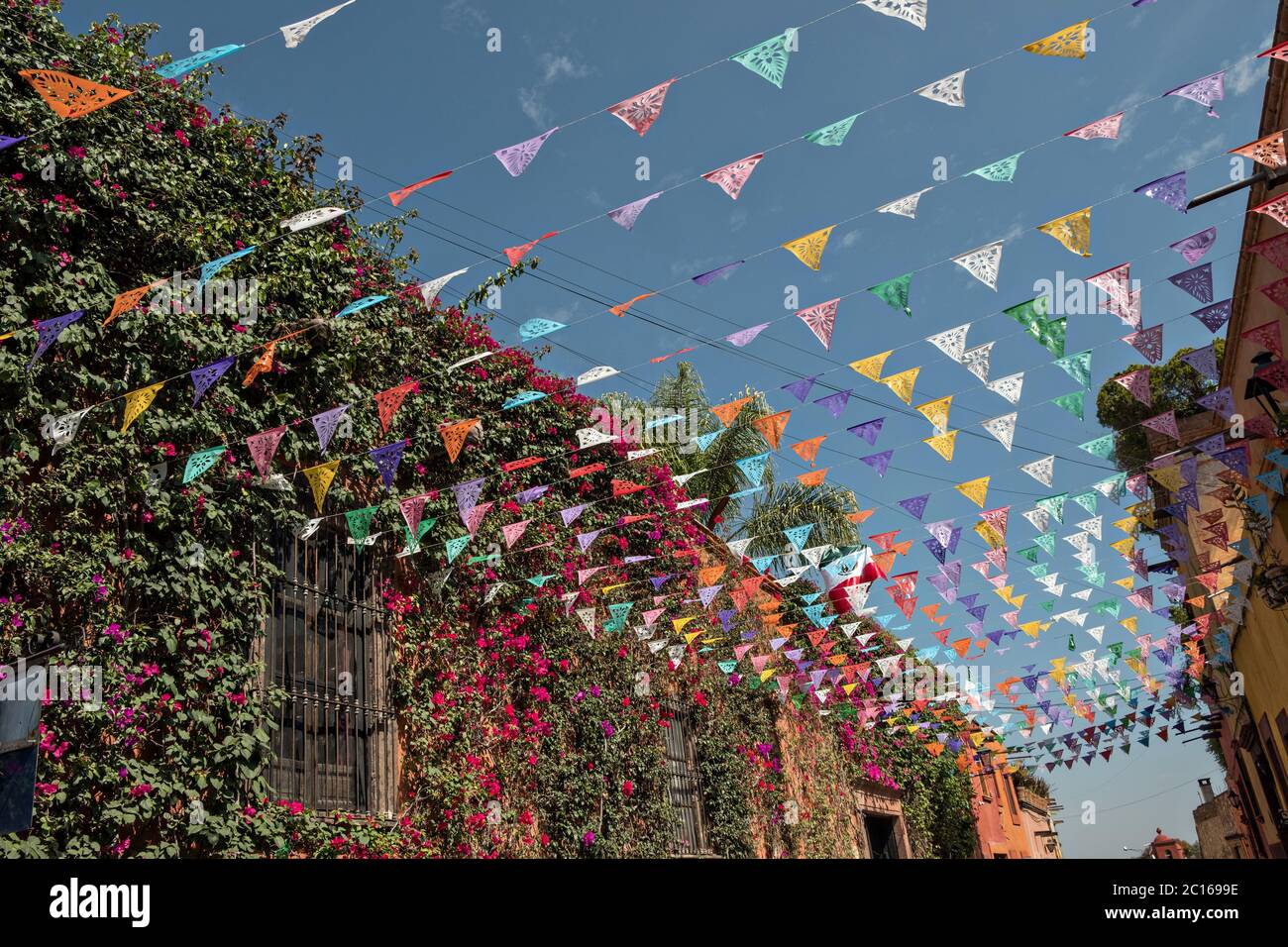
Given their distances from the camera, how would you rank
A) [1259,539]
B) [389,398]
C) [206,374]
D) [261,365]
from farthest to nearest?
1. [1259,539]
2. [261,365]
3. [389,398]
4. [206,374]

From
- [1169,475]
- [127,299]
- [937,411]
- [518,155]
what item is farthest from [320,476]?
[1169,475]

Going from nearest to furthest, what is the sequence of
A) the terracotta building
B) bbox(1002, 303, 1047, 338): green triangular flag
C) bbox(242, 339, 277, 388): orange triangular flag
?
bbox(1002, 303, 1047, 338): green triangular flag, bbox(242, 339, 277, 388): orange triangular flag, the terracotta building

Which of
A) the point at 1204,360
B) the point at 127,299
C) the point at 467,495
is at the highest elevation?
the point at 127,299

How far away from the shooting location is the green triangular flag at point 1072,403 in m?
7.14

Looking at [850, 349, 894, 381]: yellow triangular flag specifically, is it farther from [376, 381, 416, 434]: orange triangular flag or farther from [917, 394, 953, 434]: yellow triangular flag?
[376, 381, 416, 434]: orange triangular flag

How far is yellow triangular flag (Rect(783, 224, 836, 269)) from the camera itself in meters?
5.55

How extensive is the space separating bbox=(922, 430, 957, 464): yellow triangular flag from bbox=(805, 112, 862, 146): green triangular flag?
3.26 metres

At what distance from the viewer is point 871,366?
21.2 feet

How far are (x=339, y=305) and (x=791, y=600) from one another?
9707mm

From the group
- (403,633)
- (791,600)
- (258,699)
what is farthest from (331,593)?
(791,600)

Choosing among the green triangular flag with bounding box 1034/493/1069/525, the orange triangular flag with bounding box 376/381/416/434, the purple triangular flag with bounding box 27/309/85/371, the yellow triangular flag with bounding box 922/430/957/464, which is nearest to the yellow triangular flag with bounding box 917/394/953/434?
the yellow triangular flag with bounding box 922/430/957/464

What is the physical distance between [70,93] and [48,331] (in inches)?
62.4

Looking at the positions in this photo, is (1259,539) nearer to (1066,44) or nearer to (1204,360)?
(1204,360)
